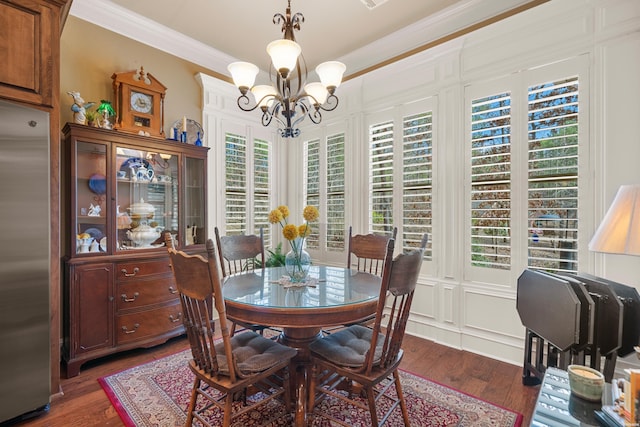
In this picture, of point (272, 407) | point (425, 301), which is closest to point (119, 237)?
point (272, 407)

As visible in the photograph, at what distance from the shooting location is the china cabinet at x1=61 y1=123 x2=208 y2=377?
245cm

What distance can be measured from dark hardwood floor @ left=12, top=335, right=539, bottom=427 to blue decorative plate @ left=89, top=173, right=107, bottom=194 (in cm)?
146

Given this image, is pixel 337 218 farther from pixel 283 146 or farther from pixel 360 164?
pixel 283 146

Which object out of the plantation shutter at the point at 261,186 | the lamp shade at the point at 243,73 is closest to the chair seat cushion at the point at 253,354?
the lamp shade at the point at 243,73

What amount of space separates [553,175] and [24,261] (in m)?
3.72

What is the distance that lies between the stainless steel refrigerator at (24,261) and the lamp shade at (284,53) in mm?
1504

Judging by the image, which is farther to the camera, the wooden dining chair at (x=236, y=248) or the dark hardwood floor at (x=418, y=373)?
the wooden dining chair at (x=236, y=248)

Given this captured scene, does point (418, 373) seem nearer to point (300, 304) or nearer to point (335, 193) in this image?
point (300, 304)

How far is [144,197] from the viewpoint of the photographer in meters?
3.00

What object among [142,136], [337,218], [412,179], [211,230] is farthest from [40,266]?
[412,179]

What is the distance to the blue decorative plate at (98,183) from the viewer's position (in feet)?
8.69

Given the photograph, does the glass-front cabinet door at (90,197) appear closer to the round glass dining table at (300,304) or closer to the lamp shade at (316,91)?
the round glass dining table at (300,304)

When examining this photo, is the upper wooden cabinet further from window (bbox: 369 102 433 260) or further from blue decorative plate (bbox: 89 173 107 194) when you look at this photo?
window (bbox: 369 102 433 260)

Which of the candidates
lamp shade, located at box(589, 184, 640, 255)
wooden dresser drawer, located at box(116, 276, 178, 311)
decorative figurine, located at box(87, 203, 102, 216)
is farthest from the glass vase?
decorative figurine, located at box(87, 203, 102, 216)
